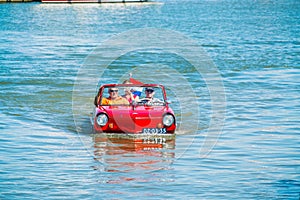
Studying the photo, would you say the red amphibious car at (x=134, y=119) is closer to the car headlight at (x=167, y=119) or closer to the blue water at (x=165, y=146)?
the car headlight at (x=167, y=119)

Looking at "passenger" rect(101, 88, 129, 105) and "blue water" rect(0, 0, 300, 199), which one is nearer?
"blue water" rect(0, 0, 300, 199)

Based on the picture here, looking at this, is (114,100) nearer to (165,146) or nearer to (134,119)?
(134,119)

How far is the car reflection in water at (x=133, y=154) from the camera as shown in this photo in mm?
15641

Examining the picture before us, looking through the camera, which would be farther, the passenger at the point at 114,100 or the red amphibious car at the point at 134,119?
the passenger at the point at 114,100

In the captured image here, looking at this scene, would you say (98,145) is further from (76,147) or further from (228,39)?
(228,39)

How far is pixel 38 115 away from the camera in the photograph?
21.9m

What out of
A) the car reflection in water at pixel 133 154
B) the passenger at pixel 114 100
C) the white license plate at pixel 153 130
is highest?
the passenger at pixel 114 100

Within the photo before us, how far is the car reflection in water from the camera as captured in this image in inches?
616

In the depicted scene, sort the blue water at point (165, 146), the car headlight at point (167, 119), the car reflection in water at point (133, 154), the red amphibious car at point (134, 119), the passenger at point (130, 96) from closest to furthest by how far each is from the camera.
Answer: the blue water at point (165, 146) < the car reflection in water at point (133, 154) < the red amphibious car at point (134, 119) < the car headlight at point (167, 119) < the passenger at point (130, 96)

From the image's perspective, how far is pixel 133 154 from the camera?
16953 mm

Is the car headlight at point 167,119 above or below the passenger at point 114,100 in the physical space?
below

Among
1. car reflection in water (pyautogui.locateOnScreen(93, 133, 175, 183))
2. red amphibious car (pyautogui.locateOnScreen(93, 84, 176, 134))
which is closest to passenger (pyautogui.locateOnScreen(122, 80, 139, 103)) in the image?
red amphibious car (pyautogui.locateOnScreen(93, 84, 176, 134))

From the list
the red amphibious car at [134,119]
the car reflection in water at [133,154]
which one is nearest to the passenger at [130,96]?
the red amphibious car at [134,119]

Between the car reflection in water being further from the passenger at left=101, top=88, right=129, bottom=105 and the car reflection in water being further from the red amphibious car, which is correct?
the passenger at left=101, top=88, right=129, bottom=105
